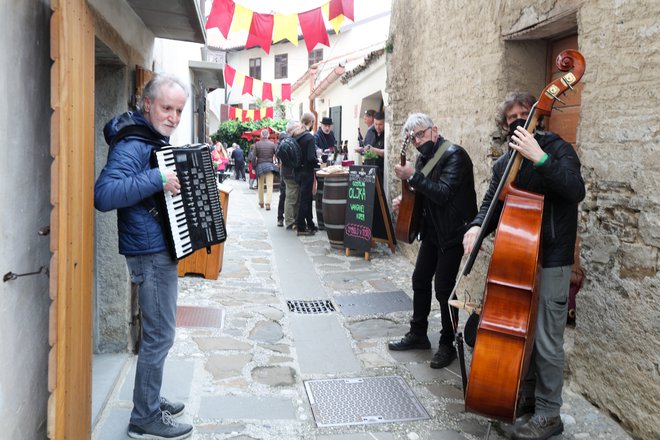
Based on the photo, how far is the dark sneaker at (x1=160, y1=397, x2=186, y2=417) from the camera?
3.22 m

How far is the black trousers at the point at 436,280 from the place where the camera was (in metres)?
3.96

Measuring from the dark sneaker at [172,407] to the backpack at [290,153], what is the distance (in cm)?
569

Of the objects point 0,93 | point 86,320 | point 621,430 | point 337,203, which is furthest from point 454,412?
point 337,203

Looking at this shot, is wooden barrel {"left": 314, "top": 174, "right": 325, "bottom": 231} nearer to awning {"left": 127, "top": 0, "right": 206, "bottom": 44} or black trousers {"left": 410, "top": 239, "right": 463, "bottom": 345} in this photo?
awning {"left": 127, "top": 0, "right": 206, "bottom": 44}

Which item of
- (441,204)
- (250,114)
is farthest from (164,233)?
(250,114)

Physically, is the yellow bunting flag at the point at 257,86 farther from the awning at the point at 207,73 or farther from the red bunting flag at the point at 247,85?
the awning at the point at 207,73

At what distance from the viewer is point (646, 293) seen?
2984mm

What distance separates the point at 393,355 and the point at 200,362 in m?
1.39

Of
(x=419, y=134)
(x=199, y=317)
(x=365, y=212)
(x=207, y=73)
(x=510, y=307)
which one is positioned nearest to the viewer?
(x=510, y=307)

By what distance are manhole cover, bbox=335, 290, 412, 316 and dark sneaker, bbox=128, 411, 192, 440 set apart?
7.76 feet

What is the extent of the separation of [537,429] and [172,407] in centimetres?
198

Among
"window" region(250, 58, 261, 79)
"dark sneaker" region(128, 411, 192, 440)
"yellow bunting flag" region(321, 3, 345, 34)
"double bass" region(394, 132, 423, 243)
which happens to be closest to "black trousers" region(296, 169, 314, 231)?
"yellow bunting flag" region(321, 3, 345, 34)

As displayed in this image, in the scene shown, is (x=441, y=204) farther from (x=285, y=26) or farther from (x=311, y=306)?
(x=285, y=26)

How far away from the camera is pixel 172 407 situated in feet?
10.6
